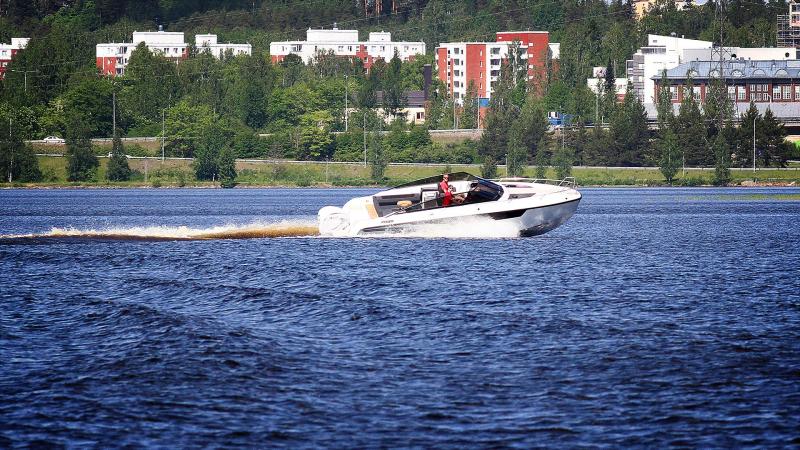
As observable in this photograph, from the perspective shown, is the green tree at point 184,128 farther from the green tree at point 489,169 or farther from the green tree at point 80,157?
the green tree at point 489,169

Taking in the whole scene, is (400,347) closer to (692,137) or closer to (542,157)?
(692,137)

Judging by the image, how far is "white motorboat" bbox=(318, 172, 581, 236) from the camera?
58.9 meters

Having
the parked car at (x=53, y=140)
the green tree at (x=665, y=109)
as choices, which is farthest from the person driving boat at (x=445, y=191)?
the parked car at (x=53, y=140)

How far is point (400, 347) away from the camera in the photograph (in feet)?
102

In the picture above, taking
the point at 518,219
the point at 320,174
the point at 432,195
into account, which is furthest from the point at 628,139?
the point at 432,195

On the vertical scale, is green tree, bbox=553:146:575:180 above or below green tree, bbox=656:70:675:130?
below

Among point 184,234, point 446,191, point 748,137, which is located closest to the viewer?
point 446,191

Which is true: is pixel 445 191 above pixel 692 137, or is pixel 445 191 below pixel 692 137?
below

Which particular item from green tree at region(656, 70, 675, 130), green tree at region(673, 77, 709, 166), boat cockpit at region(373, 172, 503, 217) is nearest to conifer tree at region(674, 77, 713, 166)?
green tree at region(673, 77, 709, 166)

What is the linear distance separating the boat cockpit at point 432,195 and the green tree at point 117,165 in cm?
11670

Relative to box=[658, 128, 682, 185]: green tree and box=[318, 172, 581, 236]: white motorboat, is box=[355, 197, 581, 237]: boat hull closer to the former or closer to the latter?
box=[318, 172, 581, 236]: white motorboat

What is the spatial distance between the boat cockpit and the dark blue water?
6.57ft

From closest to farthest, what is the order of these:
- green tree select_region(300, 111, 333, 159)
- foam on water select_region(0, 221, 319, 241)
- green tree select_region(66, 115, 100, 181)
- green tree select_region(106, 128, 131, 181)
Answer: foam on water select_region(0, 221, 319, 241), green tree select_region(106, 128, 131, 181), green tree select_region(66, 115, 100, 181), green tree select_region(300, 111, 333, 159)

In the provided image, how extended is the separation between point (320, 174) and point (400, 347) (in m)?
148
